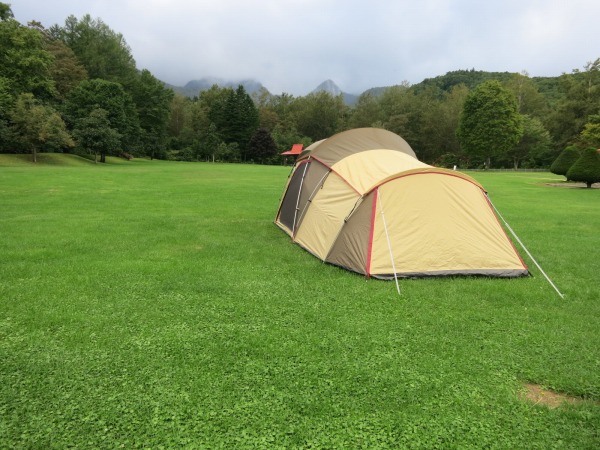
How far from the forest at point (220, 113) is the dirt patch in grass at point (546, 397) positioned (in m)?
41.7

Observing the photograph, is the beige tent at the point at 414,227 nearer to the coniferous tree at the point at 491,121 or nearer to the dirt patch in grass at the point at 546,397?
the dirt patch in grass at the point at 546,397

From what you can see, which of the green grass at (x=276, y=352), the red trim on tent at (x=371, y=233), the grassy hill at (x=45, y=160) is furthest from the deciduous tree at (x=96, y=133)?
the red trim on tent at (x=371, y=233)

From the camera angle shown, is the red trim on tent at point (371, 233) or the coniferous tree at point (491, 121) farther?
the coniferous tree at point (491, 121)

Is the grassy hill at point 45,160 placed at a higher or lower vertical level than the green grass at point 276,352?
higher

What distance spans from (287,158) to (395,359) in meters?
64.7

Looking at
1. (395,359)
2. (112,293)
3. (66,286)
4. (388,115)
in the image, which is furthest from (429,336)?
(388,115)

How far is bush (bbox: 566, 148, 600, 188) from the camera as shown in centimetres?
2425

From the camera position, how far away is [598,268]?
25.3 feet

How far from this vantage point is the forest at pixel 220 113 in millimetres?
39406

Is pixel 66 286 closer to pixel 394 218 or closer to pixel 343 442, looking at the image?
pixel 343 442

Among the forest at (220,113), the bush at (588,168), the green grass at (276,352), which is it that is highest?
the forest at (220,113)

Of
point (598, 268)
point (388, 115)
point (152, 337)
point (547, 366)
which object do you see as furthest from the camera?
point (388, 115)

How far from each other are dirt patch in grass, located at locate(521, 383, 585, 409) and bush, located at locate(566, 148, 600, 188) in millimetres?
26123

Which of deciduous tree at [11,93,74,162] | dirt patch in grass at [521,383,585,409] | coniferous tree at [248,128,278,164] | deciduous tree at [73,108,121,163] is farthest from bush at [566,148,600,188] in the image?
coniferous tree at [248,128,278,164]
